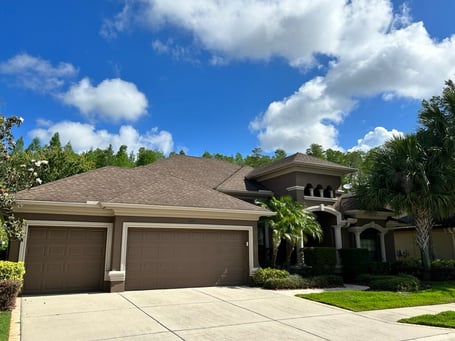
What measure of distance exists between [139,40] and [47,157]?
1847 centimetres

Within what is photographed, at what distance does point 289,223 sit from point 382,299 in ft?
17.0

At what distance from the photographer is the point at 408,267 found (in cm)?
1716

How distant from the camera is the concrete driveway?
6.90 meters

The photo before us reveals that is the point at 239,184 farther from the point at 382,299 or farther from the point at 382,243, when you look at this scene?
the point at 382,299

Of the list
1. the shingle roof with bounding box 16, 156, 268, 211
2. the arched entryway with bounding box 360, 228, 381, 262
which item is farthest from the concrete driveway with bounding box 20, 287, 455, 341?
the arched entryway with bounding box 360, 228, 381, 262

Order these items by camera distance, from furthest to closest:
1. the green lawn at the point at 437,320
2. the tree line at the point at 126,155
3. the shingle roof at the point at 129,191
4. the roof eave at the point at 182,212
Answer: the tree line at the point at 126,155 < the shingle roof at the point at 129,191 < the roof eave at the point at 182,212 < the green lawn at the point at 437,320

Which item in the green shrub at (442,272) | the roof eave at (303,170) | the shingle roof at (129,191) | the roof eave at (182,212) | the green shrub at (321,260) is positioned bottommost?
the green shrub at (442,272)

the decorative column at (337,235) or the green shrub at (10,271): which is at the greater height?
the decorative column at (337,235)

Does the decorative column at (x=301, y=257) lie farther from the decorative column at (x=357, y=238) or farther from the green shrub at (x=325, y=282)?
the decorative column at (x=357, y=238)

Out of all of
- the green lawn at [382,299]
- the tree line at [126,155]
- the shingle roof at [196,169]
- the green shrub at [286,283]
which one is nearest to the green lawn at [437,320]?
the green lawn at [382,299]

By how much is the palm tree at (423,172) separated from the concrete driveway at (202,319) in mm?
7251

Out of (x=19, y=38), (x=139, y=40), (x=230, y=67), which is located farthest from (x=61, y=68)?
(x=230, y=67)

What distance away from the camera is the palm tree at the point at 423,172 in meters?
16.2

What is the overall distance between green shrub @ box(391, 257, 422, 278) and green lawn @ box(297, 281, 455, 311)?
3925 mm
